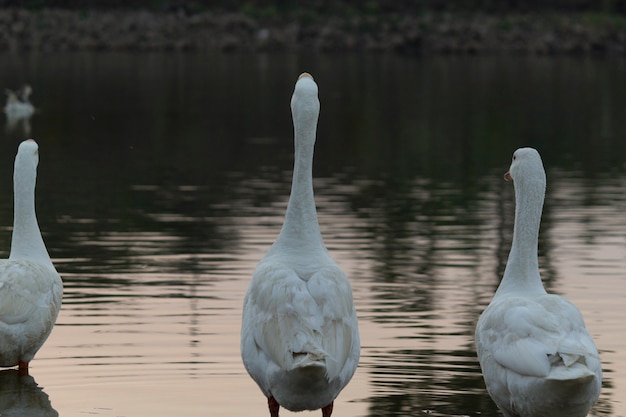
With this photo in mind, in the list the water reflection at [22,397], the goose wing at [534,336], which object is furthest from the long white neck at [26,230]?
the goose wing at [534,336]

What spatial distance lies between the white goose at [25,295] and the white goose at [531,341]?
364cm

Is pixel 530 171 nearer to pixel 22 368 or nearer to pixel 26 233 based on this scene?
pixel 22 368

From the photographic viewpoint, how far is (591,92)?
54.8 metres

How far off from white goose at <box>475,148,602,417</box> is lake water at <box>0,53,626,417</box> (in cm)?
134

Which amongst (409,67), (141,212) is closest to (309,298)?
(141,212)

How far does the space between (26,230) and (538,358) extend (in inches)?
204

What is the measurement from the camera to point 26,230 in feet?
40.6

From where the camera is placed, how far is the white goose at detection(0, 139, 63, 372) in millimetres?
11352

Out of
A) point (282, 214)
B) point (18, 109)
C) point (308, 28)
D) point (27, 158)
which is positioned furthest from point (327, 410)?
point (308, 28)

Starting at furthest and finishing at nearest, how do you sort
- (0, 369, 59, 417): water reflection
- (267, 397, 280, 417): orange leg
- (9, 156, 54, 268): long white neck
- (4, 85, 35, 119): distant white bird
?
(4, 85, 35, 119): distant white bird
(9, 156, 54, 268): long white neck
(0, 369, 59, 417): water reflection
(267, 397, 280, 417): orange leg

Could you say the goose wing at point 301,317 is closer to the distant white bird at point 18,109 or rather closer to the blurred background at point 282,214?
the blurred background at point 282,214

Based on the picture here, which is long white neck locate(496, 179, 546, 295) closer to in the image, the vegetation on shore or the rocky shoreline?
the rocky shoreline

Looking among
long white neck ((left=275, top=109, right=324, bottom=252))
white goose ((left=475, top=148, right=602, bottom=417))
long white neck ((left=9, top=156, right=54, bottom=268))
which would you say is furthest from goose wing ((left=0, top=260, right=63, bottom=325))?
white goose ((left=475, top=148, right=602, bottom=417))

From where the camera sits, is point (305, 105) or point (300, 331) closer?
point (300, 331)
